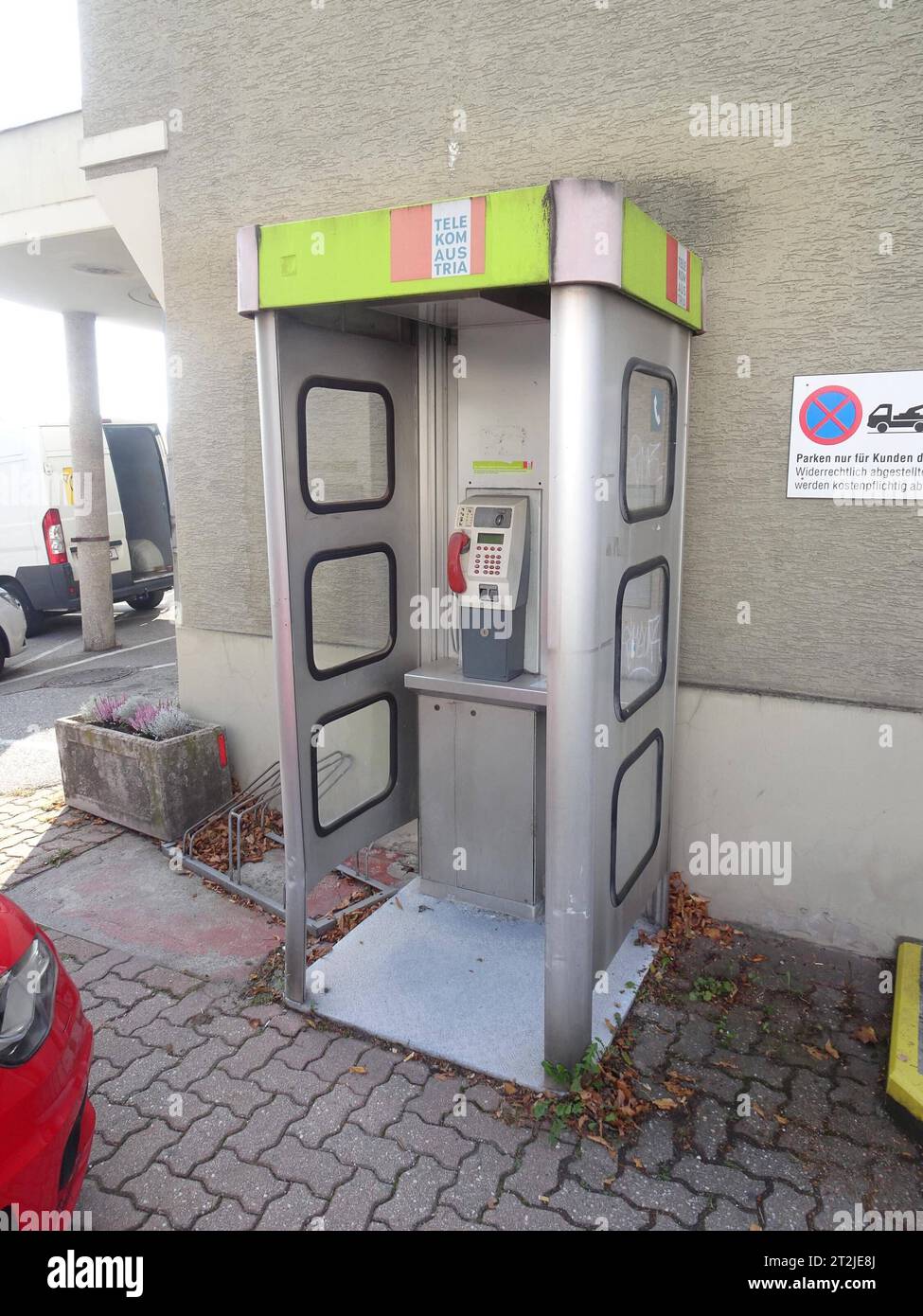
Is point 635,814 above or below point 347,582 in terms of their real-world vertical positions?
below

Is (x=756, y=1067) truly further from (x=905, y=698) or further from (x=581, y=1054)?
(x=905, y=698)

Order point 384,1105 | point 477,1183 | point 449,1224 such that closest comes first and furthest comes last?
point 449,1224 < point 477,1183 < point 384,1105

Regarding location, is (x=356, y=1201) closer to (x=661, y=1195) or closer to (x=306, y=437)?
(x=661, y=1195)

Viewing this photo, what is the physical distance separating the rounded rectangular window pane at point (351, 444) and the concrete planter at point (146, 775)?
161 centimetres

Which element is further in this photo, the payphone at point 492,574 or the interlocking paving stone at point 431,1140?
the payphone at point 492,574

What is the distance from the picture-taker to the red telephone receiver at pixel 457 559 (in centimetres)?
341

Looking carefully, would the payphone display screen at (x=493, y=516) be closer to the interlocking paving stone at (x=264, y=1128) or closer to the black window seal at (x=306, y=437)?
the black window seal at (x=306, y=437)

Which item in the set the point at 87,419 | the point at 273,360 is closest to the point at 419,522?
the point at 273,360

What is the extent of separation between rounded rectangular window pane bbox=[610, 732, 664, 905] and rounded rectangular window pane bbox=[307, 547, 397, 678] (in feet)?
3.88

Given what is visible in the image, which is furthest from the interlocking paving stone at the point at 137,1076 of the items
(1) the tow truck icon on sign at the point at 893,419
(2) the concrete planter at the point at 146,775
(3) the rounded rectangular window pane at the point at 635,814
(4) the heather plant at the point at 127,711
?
(1) the tow truck icon on sign at the point at 893,419

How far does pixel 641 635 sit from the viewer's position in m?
3.18

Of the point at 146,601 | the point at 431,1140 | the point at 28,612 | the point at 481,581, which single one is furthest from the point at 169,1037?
the point at 146,601

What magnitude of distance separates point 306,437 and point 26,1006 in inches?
76.6

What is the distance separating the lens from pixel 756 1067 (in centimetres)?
292
